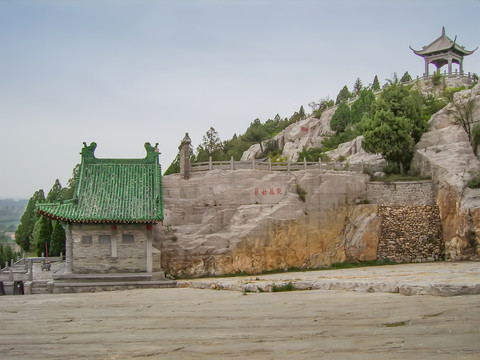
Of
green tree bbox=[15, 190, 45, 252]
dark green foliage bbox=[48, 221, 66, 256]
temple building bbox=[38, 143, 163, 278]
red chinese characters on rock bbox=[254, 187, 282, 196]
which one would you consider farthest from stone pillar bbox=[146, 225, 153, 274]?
green tree bbox=[15, 190, 45, 252]

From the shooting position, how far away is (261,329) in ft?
39.5

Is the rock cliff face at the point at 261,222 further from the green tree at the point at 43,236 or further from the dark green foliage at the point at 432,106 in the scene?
the dark green foliage at the point at 432,106

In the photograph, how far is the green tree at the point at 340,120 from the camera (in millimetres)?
53500

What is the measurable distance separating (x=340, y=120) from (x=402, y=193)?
2394 centimetres

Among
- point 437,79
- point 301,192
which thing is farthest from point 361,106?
point 301,192

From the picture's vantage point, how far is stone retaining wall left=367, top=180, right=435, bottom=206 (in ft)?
99.2

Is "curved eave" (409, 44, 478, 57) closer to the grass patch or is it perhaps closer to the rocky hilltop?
the rocky hilltop

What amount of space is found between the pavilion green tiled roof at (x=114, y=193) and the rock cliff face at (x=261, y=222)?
197cm

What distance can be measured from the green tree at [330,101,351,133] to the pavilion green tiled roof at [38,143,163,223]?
29.2 metres


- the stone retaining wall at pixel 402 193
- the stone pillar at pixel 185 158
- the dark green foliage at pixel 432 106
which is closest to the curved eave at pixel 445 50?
the dark green foliage at pixel 432 106

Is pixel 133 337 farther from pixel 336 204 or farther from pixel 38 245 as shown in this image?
pixel 38 245

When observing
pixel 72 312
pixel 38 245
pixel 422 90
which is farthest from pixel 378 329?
pixel 422 90

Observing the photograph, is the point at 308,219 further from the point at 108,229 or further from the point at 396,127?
the point at 108,229

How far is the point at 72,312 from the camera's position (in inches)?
648
